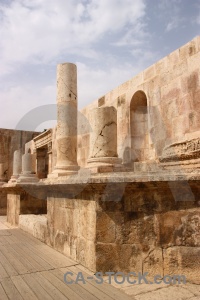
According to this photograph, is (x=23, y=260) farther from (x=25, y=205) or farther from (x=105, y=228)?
(x=25, y=205)

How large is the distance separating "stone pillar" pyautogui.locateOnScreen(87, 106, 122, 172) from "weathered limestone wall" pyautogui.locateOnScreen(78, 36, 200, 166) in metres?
1.18

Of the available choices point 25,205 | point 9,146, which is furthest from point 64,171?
point 9,146

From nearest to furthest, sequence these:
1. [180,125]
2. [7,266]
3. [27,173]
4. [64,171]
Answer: [7,266] → [180,125] → [64,171] → [27,173]

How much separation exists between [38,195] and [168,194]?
5771mm

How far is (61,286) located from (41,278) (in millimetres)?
379

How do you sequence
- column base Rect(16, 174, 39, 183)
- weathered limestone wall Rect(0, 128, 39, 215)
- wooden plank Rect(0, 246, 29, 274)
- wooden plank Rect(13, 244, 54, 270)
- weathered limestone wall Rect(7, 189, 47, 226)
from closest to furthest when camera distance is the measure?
wooden plank Rect(0, 246, 29, 274)
wooden plank Rect(13, 244, 54, 270)
weathered limestone wall Rect(7, 189, 47, 226)
column base Rect(16, 174, 39, 183)
weathered limestone wall Rect(0, 128, 39, 215)

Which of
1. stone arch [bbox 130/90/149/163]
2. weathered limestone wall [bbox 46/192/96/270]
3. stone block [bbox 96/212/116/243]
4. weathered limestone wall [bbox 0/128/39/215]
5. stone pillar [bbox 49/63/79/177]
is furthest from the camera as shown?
weathered limestone wall [bbox 0/128/39/215]

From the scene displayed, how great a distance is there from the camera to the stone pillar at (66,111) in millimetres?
6730

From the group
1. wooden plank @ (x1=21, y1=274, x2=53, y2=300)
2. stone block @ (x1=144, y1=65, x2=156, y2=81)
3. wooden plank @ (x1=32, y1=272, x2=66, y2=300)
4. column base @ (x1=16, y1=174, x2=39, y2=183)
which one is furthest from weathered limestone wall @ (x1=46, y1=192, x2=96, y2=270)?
column base @ (x1=16, y1=174, x2=39, y2=183)

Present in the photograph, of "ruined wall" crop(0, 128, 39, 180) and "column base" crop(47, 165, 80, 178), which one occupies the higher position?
"ruined wall" crop(0, 128, 39, 180)

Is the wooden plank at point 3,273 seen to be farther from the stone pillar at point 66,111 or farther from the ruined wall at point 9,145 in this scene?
the ruined wall at point 9,145

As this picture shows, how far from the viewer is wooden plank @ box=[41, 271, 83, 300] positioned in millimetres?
2699

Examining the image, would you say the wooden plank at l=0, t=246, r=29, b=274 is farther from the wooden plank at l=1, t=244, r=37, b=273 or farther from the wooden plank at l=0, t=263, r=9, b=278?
the wooden plank at l=0, t=263, r=9, b=278

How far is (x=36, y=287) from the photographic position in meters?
2.96
